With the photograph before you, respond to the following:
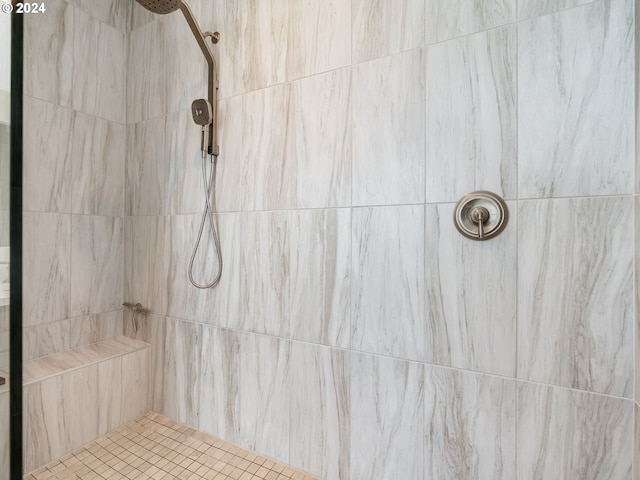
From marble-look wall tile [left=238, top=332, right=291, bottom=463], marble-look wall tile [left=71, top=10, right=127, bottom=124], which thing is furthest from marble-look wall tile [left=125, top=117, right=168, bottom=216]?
marble-look wall tile [left=238, top=332, right=291, bottom=463]

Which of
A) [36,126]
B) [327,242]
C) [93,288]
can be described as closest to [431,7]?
[327,242]

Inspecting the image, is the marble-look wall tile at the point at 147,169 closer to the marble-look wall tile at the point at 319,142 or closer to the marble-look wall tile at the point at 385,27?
the marble-look wall tile at the point at 319,142

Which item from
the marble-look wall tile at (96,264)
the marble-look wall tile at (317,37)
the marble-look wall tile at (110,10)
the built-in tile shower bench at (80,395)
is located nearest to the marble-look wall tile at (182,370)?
the built-in tile shower bench at (80,395)

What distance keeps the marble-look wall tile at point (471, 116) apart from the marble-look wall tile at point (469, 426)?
0.58 m

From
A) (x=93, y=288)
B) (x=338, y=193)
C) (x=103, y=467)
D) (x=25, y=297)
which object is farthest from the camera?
(x=93, y=288)

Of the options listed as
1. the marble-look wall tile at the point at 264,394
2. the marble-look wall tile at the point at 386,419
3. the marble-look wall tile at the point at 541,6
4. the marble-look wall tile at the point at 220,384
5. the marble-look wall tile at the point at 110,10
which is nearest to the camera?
the marble-look wall tile at the point at 541,6

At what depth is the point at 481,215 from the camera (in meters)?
0.88

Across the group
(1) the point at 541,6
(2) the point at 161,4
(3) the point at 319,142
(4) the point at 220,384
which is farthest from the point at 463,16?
(4) the point at 220,384

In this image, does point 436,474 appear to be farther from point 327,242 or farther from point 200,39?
point 200,39

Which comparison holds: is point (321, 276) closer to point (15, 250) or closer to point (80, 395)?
point (15, 250)

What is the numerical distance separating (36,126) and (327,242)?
1476 millimetres

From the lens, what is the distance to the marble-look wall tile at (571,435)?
2.51 ft

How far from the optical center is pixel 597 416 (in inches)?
30.8

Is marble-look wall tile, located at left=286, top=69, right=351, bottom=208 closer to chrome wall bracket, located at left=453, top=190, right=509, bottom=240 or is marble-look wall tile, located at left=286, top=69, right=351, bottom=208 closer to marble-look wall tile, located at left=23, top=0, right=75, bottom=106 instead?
chrome wall bracket, located at left=453, top=190, right=509, bottom=240
